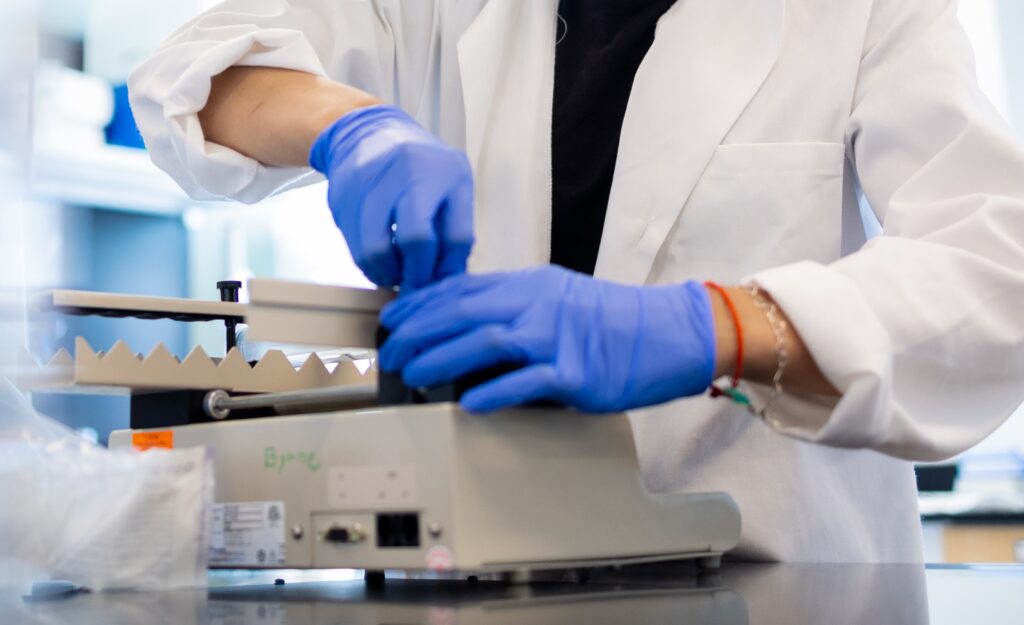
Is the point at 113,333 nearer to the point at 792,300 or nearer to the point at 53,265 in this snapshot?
the point at 53,265

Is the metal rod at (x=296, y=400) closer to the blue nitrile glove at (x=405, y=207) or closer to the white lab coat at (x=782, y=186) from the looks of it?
the blue nitrile glove at (x=405, y=207)

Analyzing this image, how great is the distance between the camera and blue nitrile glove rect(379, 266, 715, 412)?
0.70m

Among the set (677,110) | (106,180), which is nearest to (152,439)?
(677,110)

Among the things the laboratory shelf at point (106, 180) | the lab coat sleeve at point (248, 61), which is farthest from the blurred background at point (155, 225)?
the lab coat sleeve at point (248, 61)

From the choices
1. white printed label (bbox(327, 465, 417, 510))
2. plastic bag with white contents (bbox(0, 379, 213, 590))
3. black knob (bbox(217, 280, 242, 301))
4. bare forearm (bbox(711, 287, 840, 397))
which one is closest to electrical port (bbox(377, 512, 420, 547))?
white printed label (bbox(327, 465, 417, 510))

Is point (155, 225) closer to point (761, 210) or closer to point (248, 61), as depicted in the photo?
point (248, 61)

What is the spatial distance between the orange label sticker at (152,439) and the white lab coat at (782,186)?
1.16 feet

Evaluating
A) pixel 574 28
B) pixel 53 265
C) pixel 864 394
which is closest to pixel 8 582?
pixel 864 394

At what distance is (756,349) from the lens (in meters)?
0.80

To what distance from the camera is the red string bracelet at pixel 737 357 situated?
79 centimetres

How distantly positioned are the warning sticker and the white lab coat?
0.40 meters

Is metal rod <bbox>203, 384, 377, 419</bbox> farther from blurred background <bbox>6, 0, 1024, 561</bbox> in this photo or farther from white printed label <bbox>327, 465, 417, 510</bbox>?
blurred background <bbox>6, 0, 1024, 561</bbox>

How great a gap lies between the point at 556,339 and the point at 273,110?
52 centimetres

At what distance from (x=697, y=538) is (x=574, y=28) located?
67cm
